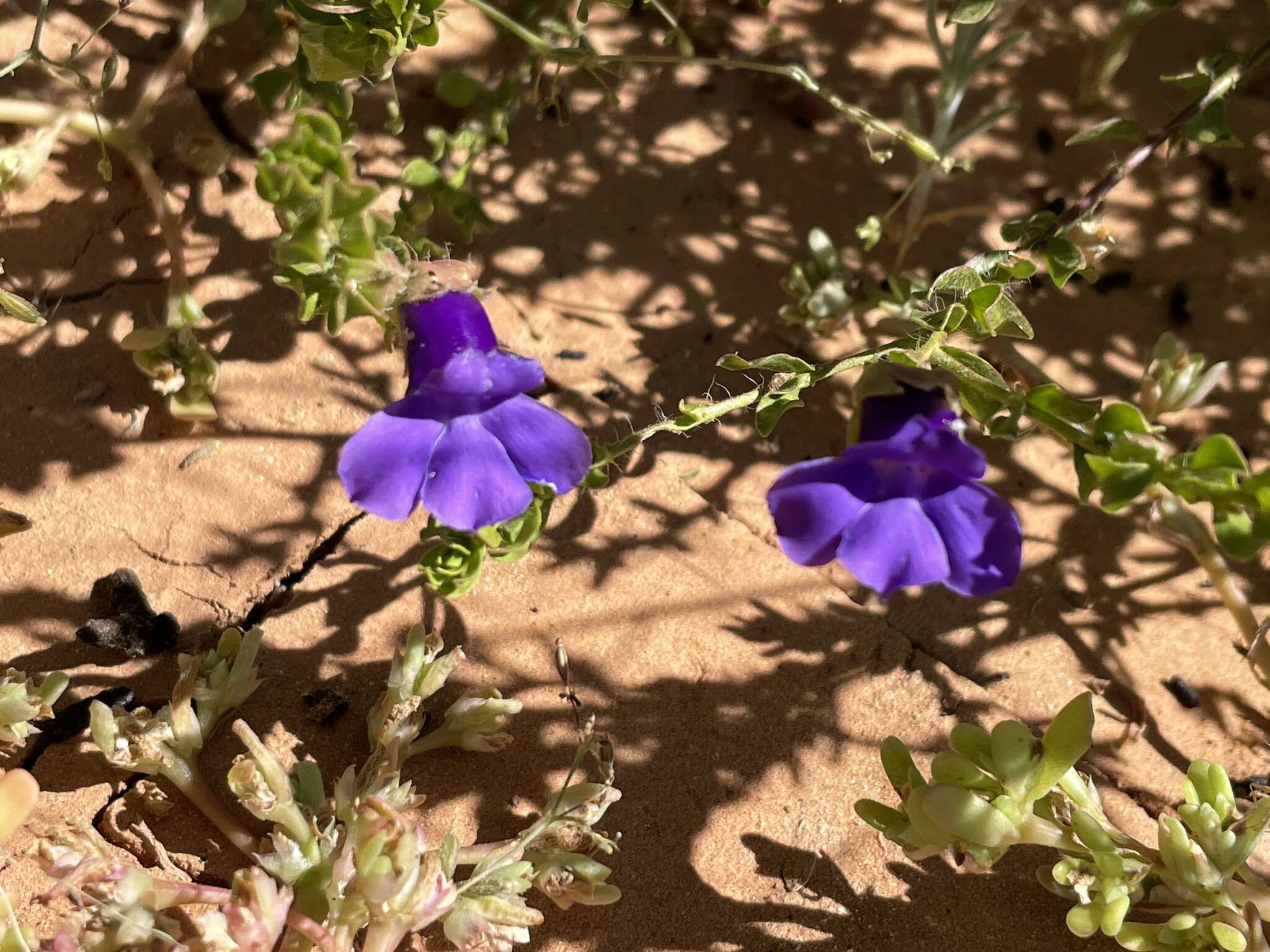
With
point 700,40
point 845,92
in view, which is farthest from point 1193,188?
point 700,40

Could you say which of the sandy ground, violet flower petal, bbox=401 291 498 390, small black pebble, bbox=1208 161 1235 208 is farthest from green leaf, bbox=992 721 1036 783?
small black pebble, bbox=1208 161 1235 208

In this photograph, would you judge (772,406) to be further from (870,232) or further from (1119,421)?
(870,232)

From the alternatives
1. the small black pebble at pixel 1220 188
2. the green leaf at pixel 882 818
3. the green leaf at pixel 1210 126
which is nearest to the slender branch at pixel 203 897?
the green leaf at pixel 882 818

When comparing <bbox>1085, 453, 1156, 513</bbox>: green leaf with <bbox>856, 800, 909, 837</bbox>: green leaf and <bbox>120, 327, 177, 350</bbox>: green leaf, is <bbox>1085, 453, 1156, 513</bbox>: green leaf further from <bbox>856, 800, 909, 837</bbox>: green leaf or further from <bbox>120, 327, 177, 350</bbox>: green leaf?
<bbox>120, 327, 177, 350</bbox>: green leaf

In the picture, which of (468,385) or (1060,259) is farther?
(1060,259)

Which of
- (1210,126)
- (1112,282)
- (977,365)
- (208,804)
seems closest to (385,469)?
(208,804)

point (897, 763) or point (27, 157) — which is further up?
point (27, 157)

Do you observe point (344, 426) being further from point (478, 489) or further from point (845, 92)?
point (845, 92)
